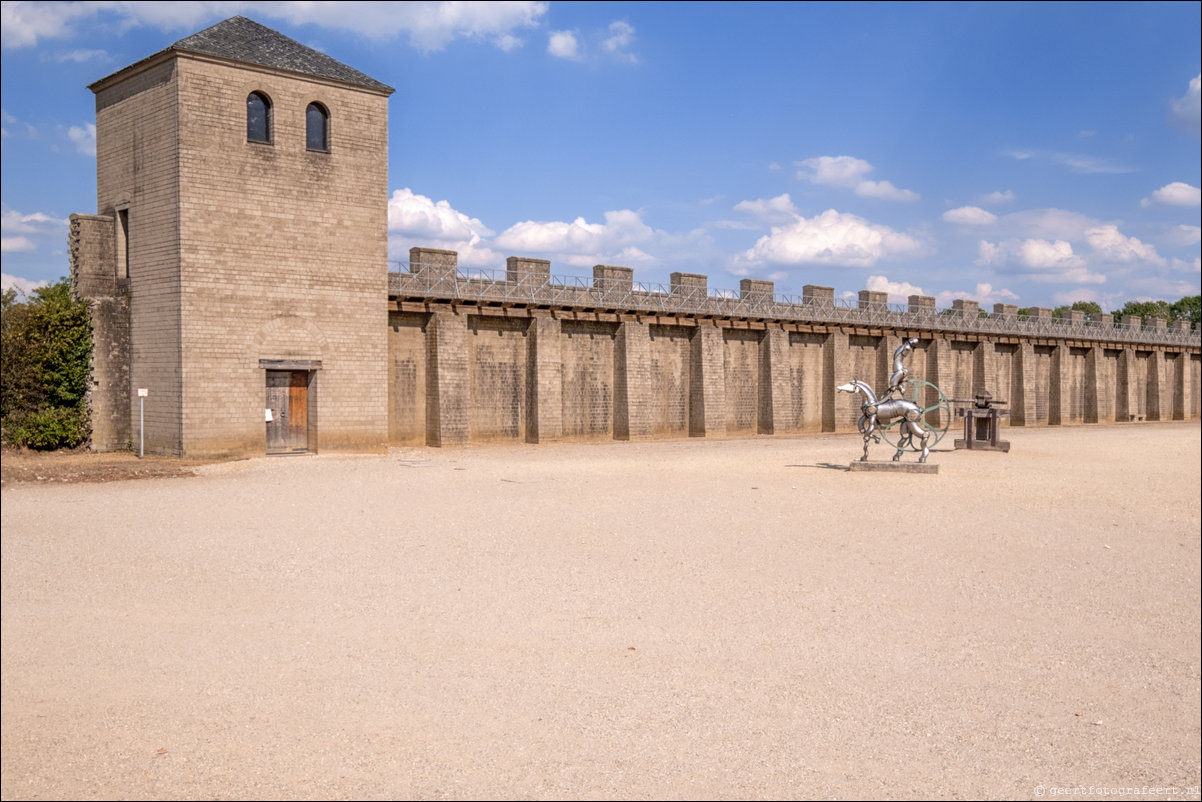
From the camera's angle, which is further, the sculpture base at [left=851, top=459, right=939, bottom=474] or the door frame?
the door frame

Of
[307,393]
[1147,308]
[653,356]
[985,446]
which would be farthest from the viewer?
[1147,308]

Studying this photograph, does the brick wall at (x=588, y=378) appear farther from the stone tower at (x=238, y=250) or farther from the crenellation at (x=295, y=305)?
the stone tower at (x=238, y=250)

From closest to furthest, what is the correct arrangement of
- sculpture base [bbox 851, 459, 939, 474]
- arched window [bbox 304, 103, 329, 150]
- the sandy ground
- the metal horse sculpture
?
1. the sandy ground
2. sculpture base [bbox 851, 459, 939, 474]
3. the metal horse sculpture
4. arched window [bbox 304, 103, 329, 150]

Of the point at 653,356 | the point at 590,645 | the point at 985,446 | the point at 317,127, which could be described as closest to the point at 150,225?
the point at 317,127

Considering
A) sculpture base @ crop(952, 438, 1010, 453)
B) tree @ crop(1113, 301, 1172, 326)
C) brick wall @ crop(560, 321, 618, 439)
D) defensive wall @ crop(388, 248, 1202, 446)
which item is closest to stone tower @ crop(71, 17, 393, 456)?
defensive wall @ crop(388, 248, 1202, 446)

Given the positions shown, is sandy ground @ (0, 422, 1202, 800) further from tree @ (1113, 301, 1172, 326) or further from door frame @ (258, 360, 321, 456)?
tree @ (1113, 301, 1172, 326)

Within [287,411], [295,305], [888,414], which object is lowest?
[888,414]

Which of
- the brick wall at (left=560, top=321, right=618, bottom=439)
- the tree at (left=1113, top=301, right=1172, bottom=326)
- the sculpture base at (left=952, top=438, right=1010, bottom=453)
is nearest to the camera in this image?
the sculpture base at (left=952, top=438, right=1010, bottom=453)

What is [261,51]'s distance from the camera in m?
24.3

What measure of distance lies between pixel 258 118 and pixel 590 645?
67.9ft

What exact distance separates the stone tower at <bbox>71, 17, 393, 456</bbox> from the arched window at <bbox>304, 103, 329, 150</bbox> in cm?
4

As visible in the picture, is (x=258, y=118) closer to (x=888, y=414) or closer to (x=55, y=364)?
(x=55, y=364)

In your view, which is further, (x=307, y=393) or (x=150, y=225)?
(x=307, y=393)

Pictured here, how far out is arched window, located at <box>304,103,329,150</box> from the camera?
2522cm
